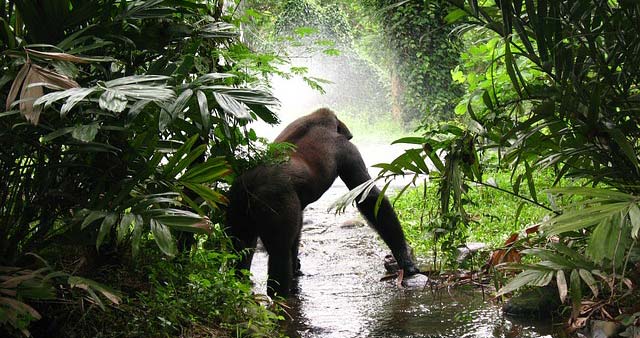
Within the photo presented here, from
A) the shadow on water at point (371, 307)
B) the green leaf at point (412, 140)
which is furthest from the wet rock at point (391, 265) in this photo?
the green leaf at point (412, 140)

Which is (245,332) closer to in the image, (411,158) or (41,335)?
(41,335)

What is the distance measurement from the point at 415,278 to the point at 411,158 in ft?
7.93

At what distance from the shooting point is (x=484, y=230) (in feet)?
22.3

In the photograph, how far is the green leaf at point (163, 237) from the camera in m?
2.75

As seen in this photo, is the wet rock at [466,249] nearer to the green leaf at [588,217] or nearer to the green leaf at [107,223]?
the green leaf at [588,217]

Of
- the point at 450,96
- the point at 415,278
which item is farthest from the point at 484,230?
the point at 450,96

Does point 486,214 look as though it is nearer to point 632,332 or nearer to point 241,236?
point 241,236

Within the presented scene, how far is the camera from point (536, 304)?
4352mm

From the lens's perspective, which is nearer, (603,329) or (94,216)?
(94,216)

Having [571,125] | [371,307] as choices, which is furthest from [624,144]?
[371,307]

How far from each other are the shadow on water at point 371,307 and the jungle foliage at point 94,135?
972 millimetres

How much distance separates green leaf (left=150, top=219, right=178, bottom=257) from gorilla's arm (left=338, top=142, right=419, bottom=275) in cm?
296

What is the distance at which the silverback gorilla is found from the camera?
4.80m

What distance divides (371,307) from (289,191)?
2.94 ft
